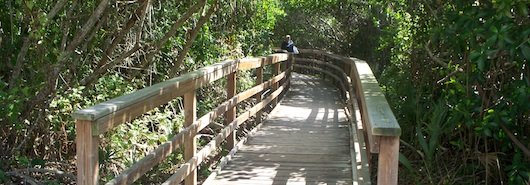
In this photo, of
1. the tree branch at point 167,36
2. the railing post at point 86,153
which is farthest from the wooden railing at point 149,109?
→ the tree branch at point 167,36

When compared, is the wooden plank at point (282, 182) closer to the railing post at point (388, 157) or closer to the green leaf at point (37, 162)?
the green leaf at point (37, 162)

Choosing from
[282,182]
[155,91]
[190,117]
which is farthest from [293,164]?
[155,91]

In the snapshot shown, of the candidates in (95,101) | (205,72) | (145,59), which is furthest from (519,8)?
(145,59)

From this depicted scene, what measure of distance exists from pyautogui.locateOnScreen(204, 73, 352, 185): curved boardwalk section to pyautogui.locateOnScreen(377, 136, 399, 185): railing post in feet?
6.58

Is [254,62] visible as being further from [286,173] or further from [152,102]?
[152,102]

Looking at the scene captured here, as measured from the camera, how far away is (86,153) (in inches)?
102

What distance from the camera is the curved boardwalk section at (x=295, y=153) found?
4.72 meters

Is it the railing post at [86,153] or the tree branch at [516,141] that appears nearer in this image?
the railing post at [86,153]

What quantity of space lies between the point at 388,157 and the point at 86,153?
4.20 feet

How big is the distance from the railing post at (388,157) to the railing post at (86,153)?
122 centimetres

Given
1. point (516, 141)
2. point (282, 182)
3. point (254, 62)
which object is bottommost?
point (282, 182)

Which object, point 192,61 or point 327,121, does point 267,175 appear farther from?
point 192,61

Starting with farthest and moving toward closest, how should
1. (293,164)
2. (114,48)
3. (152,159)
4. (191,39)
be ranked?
(191,39) → (114,48) → (293,164) → (152,159)

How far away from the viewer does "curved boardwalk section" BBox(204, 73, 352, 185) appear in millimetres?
4723
